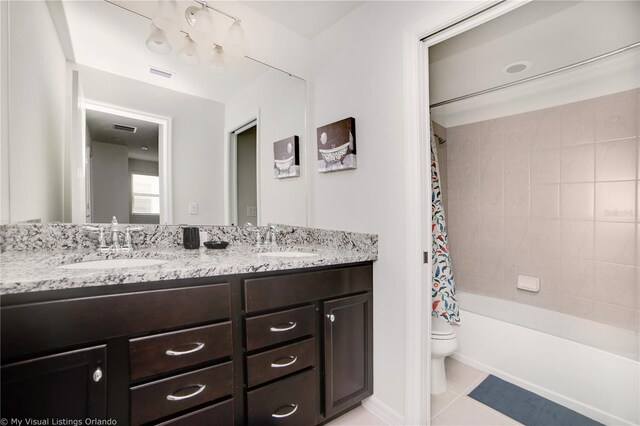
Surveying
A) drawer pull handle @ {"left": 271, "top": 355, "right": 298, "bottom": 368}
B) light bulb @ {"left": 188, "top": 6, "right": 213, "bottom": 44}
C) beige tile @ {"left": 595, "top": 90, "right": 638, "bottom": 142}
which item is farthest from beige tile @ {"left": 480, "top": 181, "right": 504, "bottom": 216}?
light bulb @ {"left": 188, "top": 6, "right": 213, "bottom": 44}

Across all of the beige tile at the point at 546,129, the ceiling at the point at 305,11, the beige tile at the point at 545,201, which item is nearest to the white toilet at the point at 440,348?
the beige tile at the point at 545,201

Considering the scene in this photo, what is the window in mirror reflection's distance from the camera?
1498 millimetres

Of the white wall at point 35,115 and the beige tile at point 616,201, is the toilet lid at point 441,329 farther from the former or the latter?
the white wall at point 35,115

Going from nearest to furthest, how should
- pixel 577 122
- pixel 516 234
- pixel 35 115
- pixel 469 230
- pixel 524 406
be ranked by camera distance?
pixel 35 115, pixel 524 406, pixel 577 122, pixel 516 234, pixel 469 230

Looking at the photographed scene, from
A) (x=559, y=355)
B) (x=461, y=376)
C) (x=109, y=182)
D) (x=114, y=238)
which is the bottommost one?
(x=461, y=376)

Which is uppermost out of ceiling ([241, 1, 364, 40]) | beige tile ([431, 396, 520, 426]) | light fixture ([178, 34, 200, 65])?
ceiling ([241, 1, 364, 40])

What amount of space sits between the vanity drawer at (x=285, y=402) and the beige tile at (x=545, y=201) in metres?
2.06

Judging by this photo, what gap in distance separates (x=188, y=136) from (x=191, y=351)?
48.7 inches

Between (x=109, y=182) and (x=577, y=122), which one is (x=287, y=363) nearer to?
(x=109, y=182)

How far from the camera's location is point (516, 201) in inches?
89.1

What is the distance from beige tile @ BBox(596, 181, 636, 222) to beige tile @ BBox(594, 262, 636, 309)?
0.31m

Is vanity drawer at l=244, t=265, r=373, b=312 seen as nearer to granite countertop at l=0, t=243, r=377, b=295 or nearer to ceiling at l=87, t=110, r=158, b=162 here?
granite countertop at l=0, t=243, r=377, b=295

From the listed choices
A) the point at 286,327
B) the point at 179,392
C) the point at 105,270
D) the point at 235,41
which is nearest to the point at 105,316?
the point at 105,270

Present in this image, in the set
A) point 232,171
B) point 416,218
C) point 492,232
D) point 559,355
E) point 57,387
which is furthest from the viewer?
point 492,232
